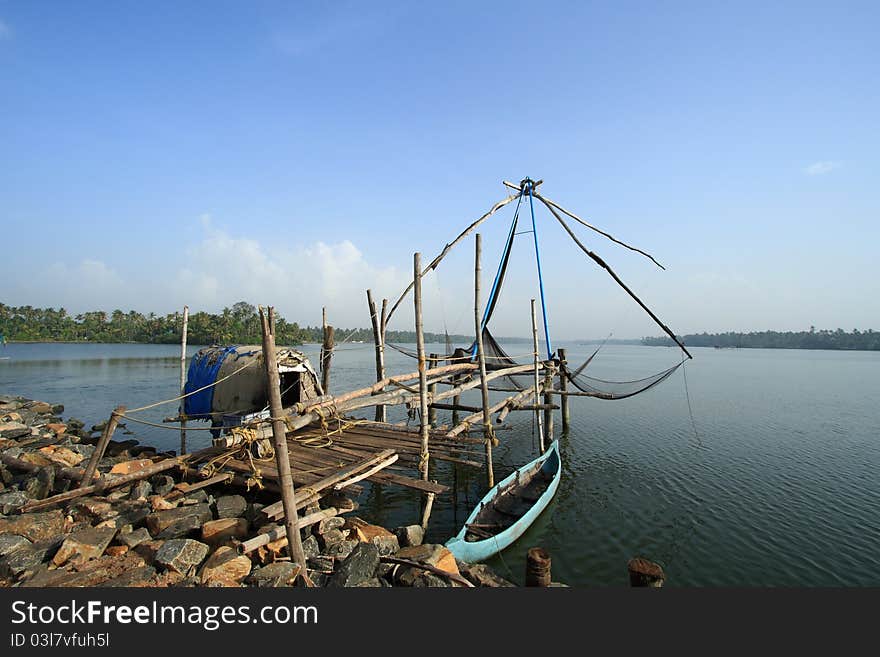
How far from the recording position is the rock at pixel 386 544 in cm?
660

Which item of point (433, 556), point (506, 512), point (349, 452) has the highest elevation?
point (349, 452)

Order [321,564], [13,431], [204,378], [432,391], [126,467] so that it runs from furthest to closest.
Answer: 1. [13,431]
2. [204,378]
3. [432,391]
4. [126,467]
5. [321,564]

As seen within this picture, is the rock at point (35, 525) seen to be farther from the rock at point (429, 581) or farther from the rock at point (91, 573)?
the rock at point (429, 581)

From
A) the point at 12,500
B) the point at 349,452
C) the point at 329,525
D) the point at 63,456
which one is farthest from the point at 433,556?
the point at 63,456

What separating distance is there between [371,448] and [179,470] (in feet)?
13.0

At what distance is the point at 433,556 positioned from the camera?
237 inches

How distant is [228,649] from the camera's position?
403 cm

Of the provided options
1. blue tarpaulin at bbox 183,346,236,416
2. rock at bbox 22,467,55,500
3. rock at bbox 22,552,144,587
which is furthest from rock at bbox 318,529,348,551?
blue tarpaulin at bbox 183,346,236,416

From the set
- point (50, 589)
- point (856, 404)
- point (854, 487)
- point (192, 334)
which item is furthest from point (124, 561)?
point (192, 334)

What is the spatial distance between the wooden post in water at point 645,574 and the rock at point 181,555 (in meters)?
5.74

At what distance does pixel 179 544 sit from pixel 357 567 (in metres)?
2.55

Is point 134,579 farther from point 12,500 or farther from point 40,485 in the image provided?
point 40,485

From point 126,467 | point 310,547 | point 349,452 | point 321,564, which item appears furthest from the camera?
point 349,452

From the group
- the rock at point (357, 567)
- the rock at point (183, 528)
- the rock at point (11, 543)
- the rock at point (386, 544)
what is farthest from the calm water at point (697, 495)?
the rock at point (11, 543)
